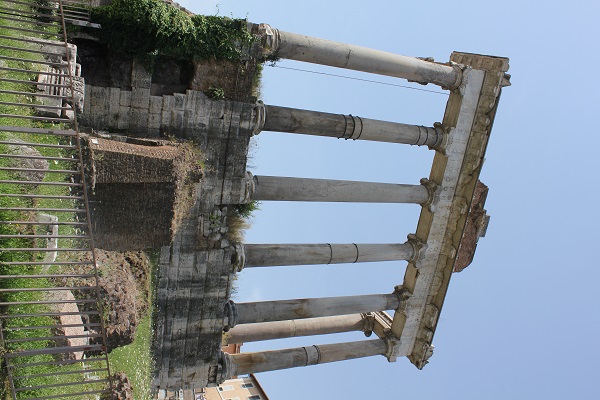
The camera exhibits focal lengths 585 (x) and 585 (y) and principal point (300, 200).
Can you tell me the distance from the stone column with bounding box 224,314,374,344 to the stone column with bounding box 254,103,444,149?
603cm

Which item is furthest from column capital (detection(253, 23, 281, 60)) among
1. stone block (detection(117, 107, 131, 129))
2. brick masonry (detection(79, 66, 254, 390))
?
stone block (detection(117, 107, 131, 129))

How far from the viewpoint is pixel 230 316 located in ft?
50.1

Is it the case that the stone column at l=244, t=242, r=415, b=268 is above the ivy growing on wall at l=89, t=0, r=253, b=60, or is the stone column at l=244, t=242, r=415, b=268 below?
below

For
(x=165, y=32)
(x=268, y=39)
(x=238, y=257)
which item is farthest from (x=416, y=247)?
(x=165, y=32)

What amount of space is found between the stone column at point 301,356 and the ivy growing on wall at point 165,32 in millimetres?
8141

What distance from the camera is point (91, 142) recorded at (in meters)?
11.0

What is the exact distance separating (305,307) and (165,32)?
840 centimetres

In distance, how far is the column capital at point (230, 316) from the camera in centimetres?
1526

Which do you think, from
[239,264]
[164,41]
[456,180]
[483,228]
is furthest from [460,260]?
[164,41]

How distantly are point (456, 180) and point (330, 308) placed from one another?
5338 mm

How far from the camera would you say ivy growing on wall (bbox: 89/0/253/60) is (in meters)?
12.0

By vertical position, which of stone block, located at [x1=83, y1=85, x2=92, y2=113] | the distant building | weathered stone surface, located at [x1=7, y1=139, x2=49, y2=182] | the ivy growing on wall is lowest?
the distant building

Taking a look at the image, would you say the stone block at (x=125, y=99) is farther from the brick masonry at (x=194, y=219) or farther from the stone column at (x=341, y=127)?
the stone column at (x=341, y=127)

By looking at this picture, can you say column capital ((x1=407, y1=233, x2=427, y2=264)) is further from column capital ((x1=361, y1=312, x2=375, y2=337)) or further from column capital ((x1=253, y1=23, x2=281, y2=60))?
column capital ((x1=253, y1=23, x2=281, y2=60))
